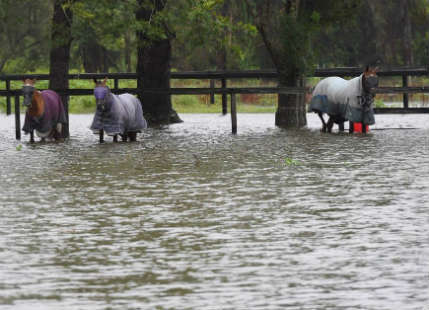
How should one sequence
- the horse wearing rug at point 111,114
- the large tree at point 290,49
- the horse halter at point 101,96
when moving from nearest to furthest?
1. the horse halter at point 101,96
2. the horse wearing rug at point 111,114
3. the large tree at point 290,49

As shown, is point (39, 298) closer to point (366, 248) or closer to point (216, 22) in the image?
point (366, 248)

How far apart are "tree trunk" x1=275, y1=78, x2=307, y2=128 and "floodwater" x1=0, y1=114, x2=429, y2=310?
9451mm

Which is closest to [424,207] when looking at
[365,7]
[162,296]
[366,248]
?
[366,248]

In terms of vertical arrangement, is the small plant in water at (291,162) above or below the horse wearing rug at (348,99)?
below

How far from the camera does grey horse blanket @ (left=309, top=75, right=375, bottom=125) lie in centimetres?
2811

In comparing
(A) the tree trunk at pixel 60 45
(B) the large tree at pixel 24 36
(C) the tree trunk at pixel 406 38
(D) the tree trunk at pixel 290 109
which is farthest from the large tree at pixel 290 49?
(B) the large tree at pixel 24 36

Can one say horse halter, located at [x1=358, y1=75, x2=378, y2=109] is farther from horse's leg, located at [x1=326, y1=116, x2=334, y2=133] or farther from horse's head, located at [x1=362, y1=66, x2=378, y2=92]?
horse's leg, located at [x1=326, y1=116, x2=334, y2=133]

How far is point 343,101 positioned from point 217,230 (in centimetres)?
1728

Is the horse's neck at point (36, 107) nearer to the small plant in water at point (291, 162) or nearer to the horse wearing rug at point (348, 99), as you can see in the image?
the horse wearing rug at point (348, 99)

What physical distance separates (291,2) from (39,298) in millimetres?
24820

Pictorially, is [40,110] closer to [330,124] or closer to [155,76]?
[330,124]

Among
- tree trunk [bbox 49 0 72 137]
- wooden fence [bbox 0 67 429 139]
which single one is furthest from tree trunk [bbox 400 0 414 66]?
tree trunk [bbox 49 0 72 137]

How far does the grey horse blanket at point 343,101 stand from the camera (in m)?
28.1

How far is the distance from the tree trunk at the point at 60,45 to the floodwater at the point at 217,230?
712cm
